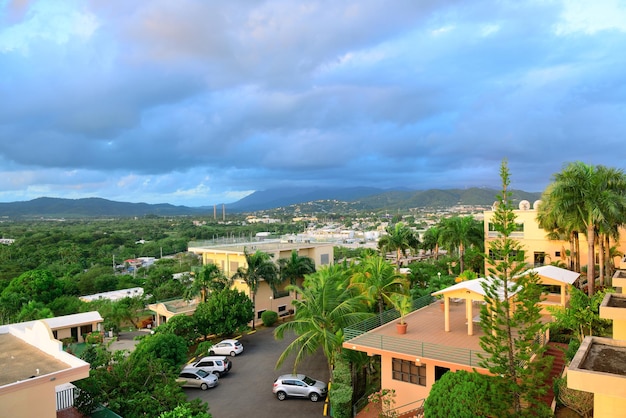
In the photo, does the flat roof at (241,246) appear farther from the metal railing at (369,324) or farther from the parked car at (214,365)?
the metal railing at (369,324)

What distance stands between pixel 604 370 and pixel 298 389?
13788 millimetres

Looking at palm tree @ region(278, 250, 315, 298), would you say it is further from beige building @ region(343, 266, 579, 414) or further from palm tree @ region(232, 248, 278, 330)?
beige building @ region(343, 266, 579, 414)

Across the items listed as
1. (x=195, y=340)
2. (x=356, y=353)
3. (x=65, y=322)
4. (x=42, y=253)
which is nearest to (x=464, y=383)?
(x=356, y=353)

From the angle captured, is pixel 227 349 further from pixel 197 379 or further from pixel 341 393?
pixel 341 393

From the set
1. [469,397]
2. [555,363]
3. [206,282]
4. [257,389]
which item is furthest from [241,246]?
Answer: [469,397]

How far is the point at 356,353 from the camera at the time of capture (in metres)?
18.5

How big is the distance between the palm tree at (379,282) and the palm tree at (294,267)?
12167 millimetres

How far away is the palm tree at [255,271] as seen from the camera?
31.8 metres

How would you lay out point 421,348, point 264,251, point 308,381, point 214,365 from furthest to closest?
point 264,251, point 214,365, point 308,381, point 421,348

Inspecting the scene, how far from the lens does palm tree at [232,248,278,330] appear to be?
31.8 meters

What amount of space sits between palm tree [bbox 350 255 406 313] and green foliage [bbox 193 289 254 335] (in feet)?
29.7

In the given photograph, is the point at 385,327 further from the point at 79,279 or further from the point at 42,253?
the point at 42,253

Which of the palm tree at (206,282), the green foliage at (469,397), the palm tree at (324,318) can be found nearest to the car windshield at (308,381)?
the palm tree at (324,318)

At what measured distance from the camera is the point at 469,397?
41.0ft
